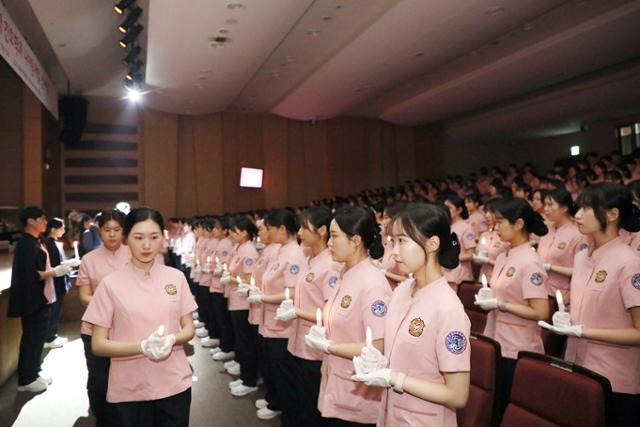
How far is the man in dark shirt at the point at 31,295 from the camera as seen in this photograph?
4094 millimetres

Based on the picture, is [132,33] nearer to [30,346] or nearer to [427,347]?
[30,346]

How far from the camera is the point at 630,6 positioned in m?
6.19

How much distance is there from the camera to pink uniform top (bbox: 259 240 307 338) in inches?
125

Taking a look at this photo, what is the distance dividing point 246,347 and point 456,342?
9.16 feet

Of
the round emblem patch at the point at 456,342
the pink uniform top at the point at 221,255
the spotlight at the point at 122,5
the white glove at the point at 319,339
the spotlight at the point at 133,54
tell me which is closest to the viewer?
the round emblem patch at the point at 456,342

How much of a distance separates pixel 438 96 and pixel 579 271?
28.6ft

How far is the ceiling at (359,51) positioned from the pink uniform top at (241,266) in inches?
115

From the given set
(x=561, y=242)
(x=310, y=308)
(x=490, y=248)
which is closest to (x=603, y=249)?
(x=310, y=308)

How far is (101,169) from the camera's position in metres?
11.9

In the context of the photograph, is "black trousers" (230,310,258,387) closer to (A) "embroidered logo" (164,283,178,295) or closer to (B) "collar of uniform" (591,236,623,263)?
(A) "embroidered logo" (164,283,178,295)

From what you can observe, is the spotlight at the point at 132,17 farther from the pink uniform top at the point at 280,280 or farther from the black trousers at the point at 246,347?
the pink uniform top at the point at 280,280

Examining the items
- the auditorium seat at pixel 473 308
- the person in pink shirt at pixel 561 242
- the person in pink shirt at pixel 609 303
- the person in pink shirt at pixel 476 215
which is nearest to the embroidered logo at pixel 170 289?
the person in pink shirt at pixel 609 303

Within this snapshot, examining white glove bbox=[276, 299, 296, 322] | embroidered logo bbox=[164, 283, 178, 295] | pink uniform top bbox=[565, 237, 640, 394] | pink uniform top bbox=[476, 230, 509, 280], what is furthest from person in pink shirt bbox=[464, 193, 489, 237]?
embroidered logo bbox=[164, 283, 178, 295]

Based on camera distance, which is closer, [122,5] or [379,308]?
[379,308]
